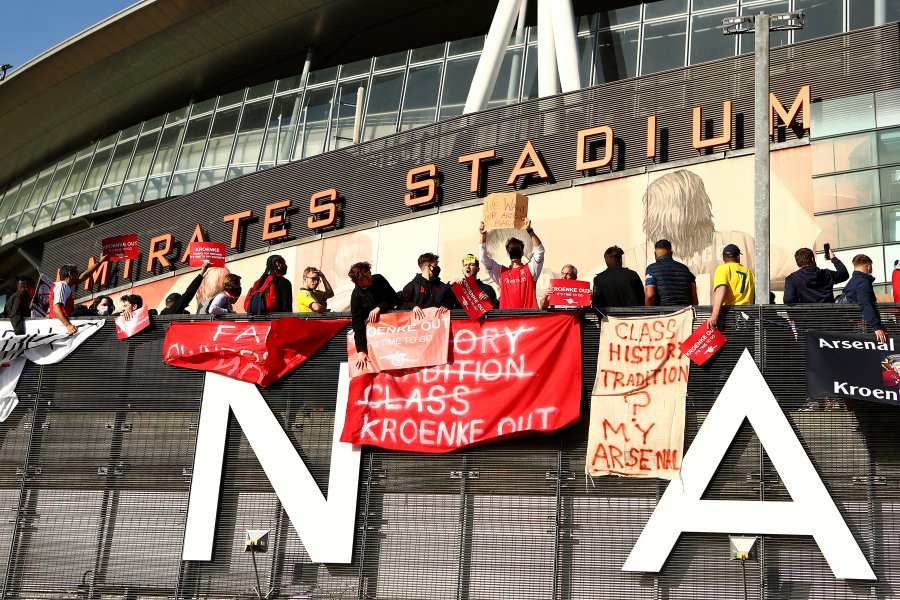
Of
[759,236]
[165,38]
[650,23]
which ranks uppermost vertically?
[165,38]

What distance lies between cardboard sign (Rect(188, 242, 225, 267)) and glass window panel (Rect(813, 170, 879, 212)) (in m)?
9.67

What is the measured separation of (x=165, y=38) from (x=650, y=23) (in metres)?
16.8

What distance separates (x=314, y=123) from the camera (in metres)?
29.1

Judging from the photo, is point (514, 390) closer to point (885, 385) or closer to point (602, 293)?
point (602, 293)

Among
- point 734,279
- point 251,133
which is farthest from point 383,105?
point 734,279

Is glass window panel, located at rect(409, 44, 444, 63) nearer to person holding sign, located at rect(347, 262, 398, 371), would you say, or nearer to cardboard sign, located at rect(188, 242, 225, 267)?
cardboard sign, located at rect(188, 242, 225, 267)

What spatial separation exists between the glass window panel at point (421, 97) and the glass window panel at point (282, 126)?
13.3 feet

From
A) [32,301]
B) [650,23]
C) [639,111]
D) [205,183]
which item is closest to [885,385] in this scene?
[32,301]

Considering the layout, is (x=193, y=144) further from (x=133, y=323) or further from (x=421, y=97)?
(x=133, y=323)

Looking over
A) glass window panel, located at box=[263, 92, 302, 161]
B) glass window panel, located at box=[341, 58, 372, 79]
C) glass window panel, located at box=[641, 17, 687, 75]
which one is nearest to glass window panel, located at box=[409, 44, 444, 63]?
glass window panel, located at box=[341, 58, 372, 79]

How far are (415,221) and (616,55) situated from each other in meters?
5.84

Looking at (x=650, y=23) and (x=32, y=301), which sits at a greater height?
(x=650, y=23)

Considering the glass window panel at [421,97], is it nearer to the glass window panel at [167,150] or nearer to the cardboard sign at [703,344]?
the glass window panel at [167,150]

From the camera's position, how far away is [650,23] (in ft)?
77.0
